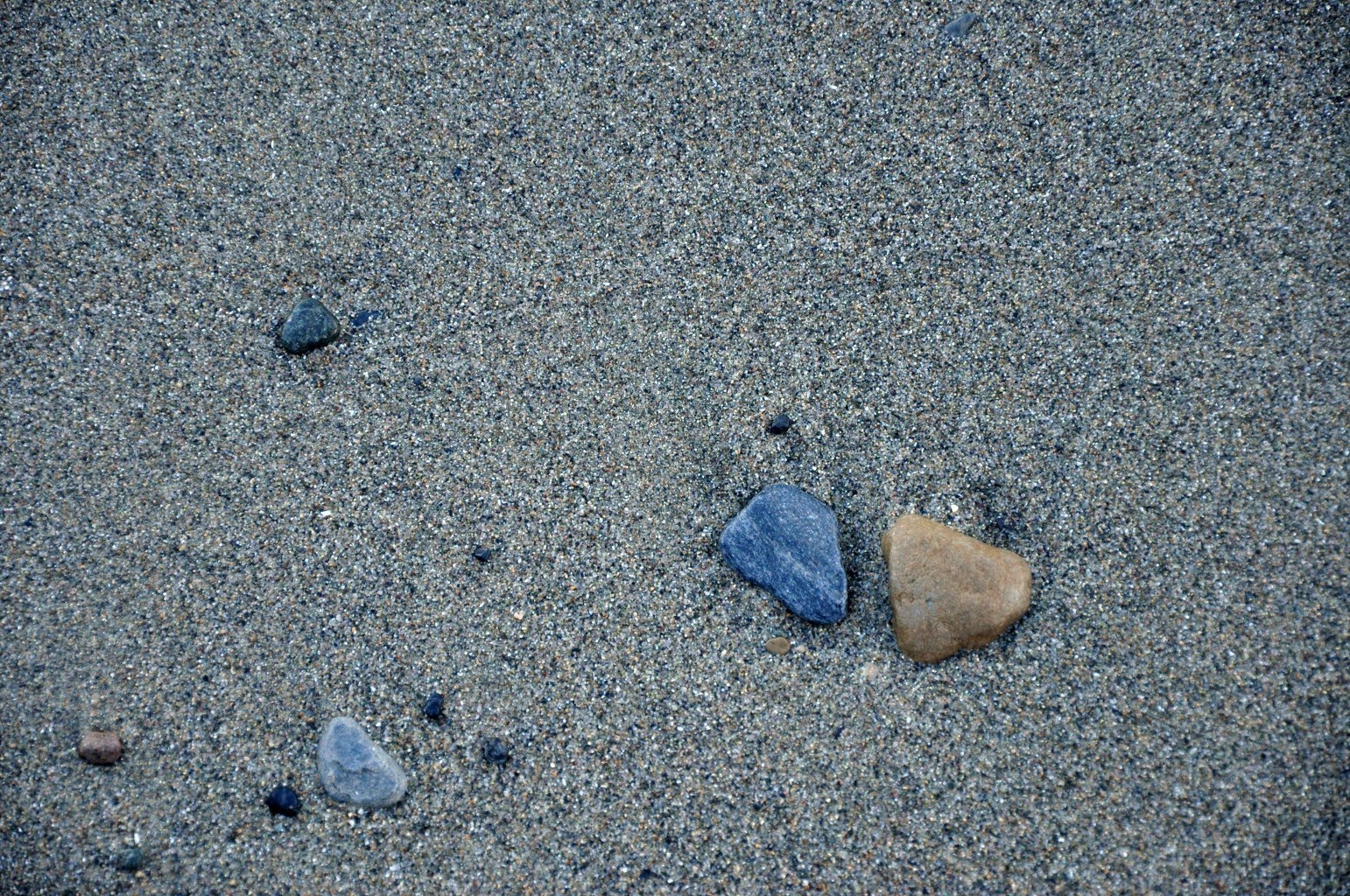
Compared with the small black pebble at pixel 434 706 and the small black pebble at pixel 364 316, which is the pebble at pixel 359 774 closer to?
the small black pebble at pixel 434 706

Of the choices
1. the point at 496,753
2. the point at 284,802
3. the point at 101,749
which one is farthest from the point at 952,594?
the point at 101,749

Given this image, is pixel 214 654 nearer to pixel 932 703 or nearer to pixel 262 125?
pixel 262 125

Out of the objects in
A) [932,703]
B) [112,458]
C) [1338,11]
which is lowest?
[112,458]

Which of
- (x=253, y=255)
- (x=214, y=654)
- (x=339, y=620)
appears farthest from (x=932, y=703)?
(x=253, y=255)

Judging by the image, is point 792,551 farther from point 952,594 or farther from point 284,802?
point 284,802

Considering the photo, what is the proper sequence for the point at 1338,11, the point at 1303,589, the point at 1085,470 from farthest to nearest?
the point at 1338,11
the point at 1085,470
the point at 1303,589

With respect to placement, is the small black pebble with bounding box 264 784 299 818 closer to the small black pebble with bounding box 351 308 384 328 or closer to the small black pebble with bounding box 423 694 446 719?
the small black pebble with bounding box 423 694 446 719

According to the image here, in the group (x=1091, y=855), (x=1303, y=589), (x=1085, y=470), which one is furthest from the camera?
(x=1085, y=470)
